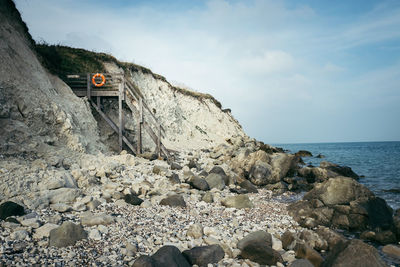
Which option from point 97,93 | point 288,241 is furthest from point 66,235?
point 97,93

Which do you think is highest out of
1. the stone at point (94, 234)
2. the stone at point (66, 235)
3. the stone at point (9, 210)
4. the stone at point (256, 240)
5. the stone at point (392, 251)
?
the stone at point (9, 210)

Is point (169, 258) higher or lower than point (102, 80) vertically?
lower

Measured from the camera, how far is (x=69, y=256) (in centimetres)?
426

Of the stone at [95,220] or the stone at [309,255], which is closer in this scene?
the stone at [309,255]

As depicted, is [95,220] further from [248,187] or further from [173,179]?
[248,187]

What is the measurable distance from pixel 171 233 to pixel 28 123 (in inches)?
317

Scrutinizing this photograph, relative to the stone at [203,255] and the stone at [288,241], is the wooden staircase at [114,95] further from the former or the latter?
the stone at [203,255]

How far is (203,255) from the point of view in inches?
184

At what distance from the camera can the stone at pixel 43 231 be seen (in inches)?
189

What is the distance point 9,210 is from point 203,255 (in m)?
4.43

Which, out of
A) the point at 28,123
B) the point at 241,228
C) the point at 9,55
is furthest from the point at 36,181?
the point at 9,55

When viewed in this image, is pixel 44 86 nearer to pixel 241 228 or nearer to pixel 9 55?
pixel 9 55

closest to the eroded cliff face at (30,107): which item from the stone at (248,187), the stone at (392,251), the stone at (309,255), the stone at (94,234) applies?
the stone at (94,234)

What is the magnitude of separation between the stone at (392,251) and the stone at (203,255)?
4106 millimetres
